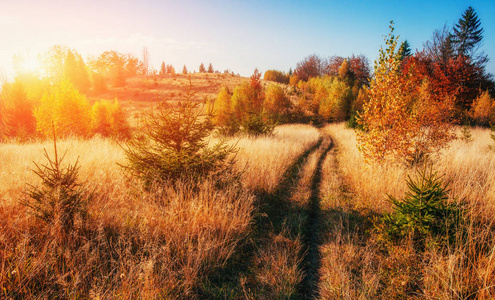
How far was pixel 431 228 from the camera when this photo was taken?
129 inches

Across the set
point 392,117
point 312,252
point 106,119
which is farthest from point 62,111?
point 392,117

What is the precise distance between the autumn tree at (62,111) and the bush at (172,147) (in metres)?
17.0

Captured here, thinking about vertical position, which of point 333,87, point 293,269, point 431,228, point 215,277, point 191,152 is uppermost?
point 333,87

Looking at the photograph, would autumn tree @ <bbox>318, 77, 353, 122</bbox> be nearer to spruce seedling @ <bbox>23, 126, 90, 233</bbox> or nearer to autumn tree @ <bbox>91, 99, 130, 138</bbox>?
autumn tree @ <bbox>91, 99, 130, 138</bbox>

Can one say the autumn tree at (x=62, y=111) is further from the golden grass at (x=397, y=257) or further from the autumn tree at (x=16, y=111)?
the golden grass at (x=397, y=257)

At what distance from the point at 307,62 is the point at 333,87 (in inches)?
1723

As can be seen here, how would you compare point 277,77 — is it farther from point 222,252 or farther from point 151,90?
point 222,252

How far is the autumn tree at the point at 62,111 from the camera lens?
17203mm

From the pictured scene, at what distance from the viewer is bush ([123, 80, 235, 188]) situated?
15.4ft

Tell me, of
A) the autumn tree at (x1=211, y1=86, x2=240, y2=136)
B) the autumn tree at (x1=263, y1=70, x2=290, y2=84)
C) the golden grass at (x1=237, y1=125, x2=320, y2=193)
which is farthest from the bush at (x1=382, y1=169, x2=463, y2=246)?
the autumn tree at (x1=263, y1=70, x2=290, y2=84)

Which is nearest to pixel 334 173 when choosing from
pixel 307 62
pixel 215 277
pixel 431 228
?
pixel 431 228

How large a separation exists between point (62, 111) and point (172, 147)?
62.0ft

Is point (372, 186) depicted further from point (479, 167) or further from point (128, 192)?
point (128, 192)

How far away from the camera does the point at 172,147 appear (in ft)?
15.9
